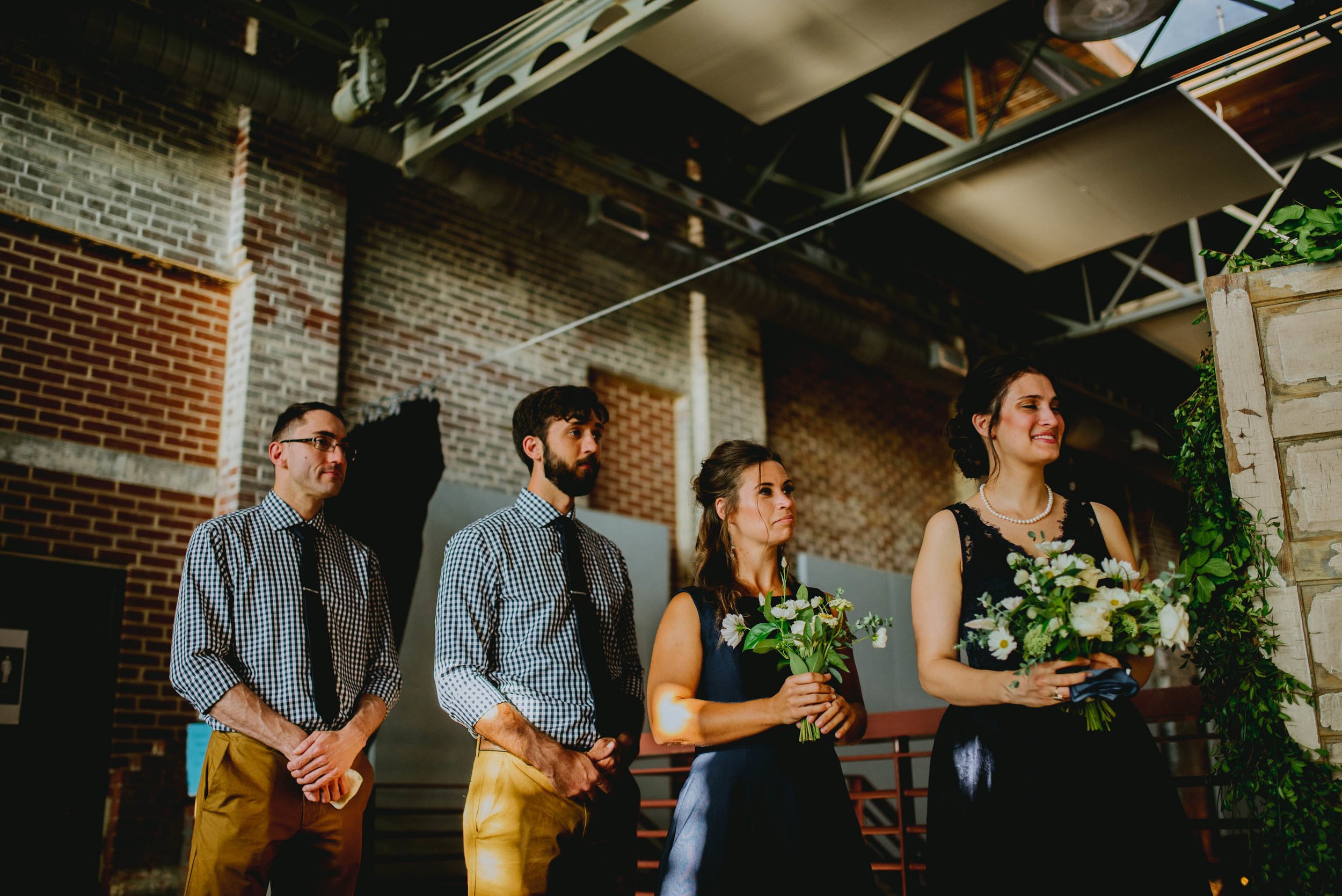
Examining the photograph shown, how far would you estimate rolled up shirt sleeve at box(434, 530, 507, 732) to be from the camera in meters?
2.64

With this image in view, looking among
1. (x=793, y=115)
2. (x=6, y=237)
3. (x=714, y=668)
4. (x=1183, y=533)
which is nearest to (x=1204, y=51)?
(x=793, y=115)

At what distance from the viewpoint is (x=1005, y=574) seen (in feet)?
7.75

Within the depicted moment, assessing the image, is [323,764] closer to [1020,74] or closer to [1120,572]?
[1120,572]

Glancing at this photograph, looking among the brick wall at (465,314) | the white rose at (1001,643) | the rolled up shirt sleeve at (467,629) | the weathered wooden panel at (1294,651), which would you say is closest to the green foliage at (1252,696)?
the weathered wooden panel at (1294,651)

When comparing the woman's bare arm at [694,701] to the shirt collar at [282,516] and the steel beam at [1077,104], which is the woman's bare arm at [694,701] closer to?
the shirt collar at [282,516]

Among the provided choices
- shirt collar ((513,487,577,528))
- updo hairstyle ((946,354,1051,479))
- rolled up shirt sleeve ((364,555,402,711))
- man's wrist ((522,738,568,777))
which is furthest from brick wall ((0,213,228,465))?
updo hairstyle ((946,354,1051,479))

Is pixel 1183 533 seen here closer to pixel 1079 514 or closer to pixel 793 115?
pixel 1079 514

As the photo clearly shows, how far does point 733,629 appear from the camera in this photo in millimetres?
2529

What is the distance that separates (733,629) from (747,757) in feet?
0.94

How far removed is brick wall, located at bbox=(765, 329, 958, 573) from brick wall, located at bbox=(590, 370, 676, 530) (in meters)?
1.13

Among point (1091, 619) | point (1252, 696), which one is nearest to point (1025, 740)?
point (1091, 619)

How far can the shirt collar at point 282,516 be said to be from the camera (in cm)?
316

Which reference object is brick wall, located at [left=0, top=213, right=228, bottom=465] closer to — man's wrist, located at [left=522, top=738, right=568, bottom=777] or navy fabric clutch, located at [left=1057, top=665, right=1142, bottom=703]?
man's wrist, located at [left=522, top=738, right=568, bottom=777]

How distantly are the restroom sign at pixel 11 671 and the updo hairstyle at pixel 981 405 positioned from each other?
Result: 14.6 feet
